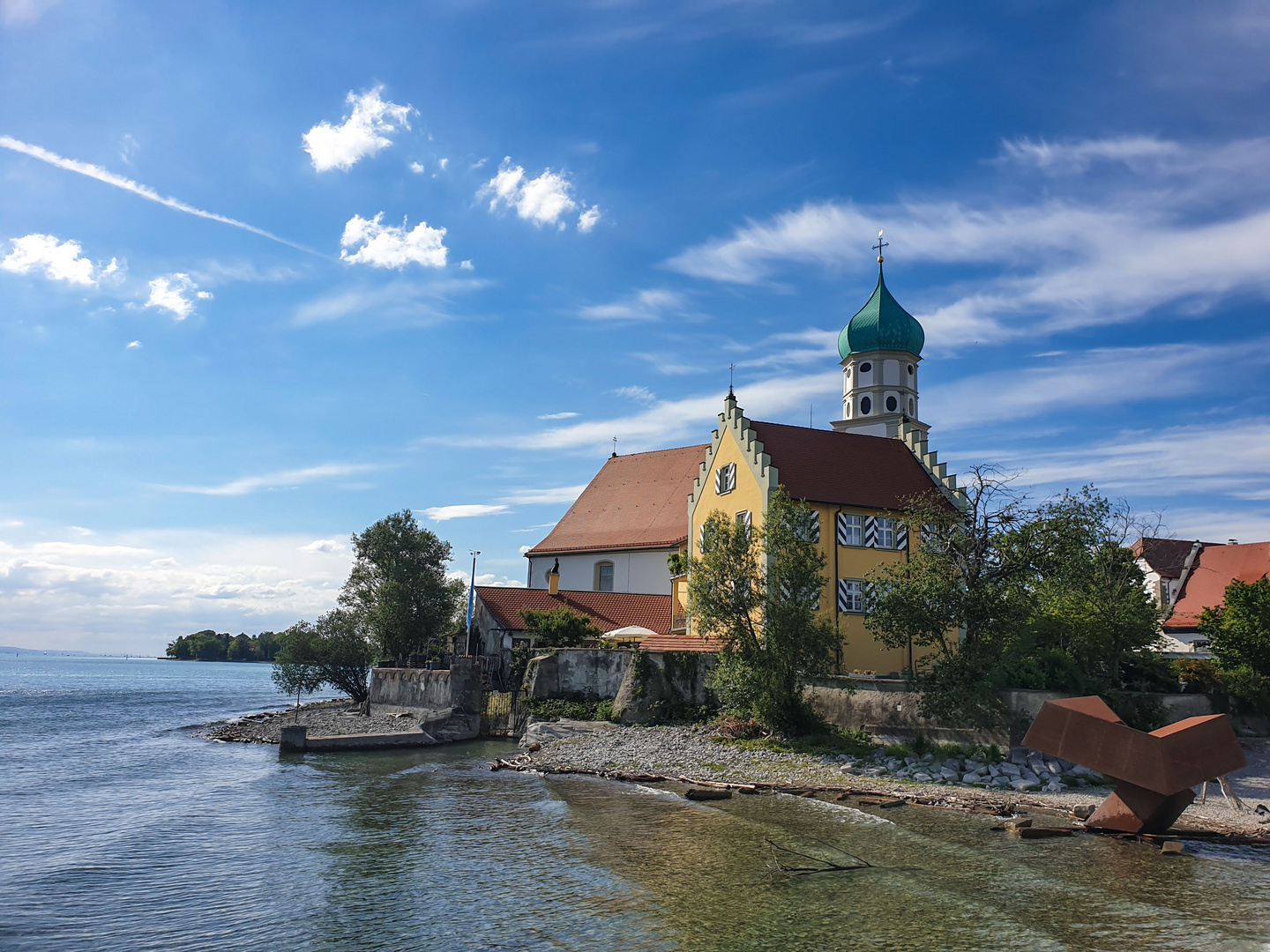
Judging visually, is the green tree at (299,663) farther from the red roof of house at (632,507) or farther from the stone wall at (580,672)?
the stone wall at (580,672)

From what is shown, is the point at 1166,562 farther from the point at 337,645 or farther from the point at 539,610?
the point at 337,645

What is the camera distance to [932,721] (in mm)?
24828

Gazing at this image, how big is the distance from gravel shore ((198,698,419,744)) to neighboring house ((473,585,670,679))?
501 centimetres

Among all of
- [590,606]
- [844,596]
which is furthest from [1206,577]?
[590,606]

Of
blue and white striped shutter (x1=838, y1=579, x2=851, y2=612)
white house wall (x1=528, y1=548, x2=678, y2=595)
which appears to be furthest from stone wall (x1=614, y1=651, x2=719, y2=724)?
white house wall (x1=528, y1=548, x2=678, y2=595)

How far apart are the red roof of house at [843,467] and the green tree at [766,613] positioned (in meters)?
5.60

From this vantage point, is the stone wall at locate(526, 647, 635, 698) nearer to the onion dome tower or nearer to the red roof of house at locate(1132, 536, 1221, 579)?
the onion dome tower

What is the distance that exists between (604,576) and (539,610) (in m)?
7.68

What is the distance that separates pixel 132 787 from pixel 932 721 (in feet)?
77.7

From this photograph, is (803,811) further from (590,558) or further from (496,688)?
(590,558)

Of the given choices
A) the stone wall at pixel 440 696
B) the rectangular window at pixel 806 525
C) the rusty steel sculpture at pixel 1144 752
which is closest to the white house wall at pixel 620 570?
the stone wall at pixel 440 696

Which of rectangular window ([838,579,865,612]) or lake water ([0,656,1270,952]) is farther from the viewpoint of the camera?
rectangular window ([838,579,865,612])

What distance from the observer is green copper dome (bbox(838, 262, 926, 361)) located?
53.5 meters

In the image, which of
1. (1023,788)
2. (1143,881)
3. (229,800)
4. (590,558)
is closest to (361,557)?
(590,558)
